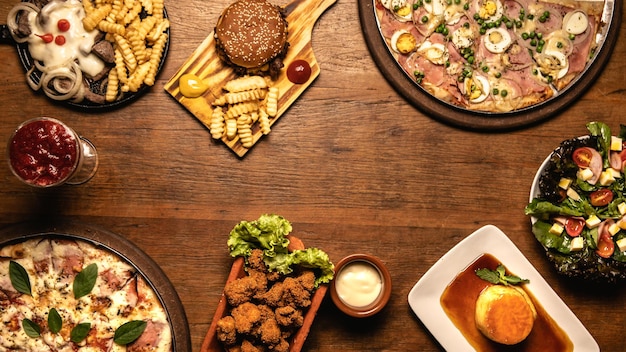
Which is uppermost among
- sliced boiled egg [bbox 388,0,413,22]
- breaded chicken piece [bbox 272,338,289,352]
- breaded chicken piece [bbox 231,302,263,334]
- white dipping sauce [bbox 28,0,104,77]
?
sliced boiled egg [bbox 388,0,413,22]

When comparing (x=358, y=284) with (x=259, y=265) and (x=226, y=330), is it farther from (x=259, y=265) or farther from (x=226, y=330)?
(x=226, y=330)

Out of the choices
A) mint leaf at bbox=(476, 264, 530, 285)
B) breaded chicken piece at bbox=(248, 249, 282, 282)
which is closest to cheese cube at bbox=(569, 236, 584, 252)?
mint leaf at bbox=(476, 264, 530, 285)

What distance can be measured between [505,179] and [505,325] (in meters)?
1.06

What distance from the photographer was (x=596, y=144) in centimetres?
407

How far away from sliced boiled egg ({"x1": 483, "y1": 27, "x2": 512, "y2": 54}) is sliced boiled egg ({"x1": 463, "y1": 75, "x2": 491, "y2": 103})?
250 millimetres

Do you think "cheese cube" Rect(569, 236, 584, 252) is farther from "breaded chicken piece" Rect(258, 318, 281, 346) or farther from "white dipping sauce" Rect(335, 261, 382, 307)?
"breaded chicken piece" Rect(258, 318, 281, 346)

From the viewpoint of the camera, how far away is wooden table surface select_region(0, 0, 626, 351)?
13.7 ft

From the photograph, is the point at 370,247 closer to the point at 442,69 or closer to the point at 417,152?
the point at 417,152

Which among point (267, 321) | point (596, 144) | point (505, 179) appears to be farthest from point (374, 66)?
point (267, 321)

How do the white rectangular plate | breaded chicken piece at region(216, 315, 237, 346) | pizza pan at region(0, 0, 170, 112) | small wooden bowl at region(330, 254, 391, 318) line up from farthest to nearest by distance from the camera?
the white rectangular plate, pizza pan at region(0, 0, 170, 112), small wooden bowl at region(330, 254, 391, 318), breaded chicken piece at region(216, 315, 237, 346)

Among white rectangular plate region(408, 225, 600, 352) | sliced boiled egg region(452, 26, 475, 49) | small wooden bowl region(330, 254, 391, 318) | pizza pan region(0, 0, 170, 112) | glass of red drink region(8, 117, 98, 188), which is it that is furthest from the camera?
sliced boiled egg region(452, 26, 475, 49)

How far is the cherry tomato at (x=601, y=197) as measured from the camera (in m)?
4.09

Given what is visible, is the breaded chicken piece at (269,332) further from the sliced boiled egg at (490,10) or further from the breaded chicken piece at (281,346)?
the sliced boiled egg at (490,10)

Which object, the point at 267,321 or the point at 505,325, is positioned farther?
the point at 505,325
